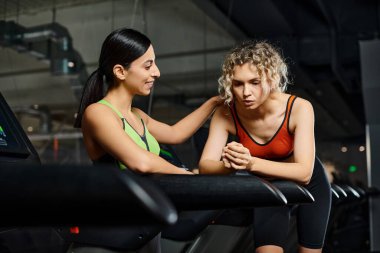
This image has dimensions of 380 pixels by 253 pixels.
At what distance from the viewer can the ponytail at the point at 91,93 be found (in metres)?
1.36

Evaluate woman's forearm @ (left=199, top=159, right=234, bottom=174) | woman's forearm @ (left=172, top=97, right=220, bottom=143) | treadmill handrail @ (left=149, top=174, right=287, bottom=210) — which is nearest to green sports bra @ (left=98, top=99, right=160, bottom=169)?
woman's forearm @ (left=199, top=159, right=234, bottom=174)

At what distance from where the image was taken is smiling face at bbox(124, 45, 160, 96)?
4.35 ft

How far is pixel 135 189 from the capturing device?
1.39 feet

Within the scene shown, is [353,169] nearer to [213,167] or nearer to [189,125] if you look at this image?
[189,125]

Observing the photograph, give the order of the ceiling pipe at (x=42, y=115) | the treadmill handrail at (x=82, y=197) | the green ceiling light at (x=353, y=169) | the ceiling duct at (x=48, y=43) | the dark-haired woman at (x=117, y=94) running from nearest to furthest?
the treadmill handrail at (x=82, y=197) → the dark-haired woman at (x=117, y=94) → the ceiling duct at (x=48, y=43) → the ceiling pipe at (x=42, y=115) → the green ceiling light at (x=353, y=169)

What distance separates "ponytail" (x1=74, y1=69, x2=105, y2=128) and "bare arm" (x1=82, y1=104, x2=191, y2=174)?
0.45ft

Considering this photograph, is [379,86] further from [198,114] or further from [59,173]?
[59,173]

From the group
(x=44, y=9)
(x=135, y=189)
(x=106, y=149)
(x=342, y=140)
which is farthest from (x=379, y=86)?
(x=342, y=140)

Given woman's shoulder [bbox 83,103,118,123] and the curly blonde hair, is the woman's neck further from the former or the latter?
the curly blonde hair

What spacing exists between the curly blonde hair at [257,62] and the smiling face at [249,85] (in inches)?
0.5

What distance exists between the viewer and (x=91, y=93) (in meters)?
1.37

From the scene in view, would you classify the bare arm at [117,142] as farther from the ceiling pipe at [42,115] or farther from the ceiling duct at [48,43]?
the ceiling pipe at [42,115]

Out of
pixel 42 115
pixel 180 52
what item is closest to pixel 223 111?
pixel 42 115

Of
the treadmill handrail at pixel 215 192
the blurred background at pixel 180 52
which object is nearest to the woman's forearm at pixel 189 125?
the blurred background at pixel 180 52
